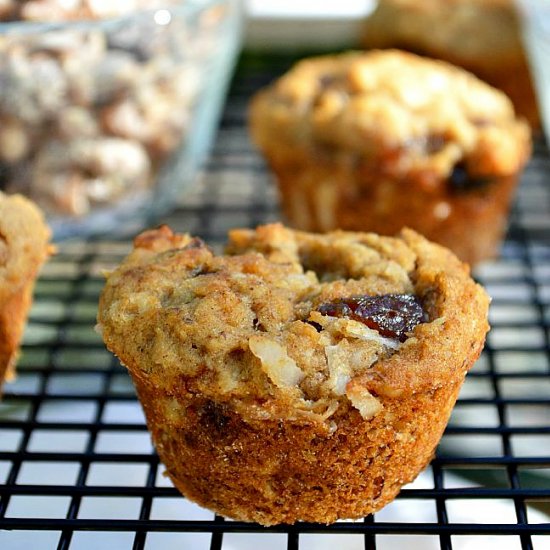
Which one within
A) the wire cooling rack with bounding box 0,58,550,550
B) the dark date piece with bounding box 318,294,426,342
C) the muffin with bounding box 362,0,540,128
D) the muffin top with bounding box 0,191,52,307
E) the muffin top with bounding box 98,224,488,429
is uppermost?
the dark date piece with bounding box 318,294,426,342

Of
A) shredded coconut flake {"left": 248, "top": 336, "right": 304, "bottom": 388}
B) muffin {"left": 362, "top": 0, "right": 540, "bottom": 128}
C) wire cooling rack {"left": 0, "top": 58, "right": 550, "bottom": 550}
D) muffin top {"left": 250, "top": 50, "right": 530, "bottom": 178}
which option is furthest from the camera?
muffin {"left": 362, "top": 0, "right": 540, "bottom": 128}

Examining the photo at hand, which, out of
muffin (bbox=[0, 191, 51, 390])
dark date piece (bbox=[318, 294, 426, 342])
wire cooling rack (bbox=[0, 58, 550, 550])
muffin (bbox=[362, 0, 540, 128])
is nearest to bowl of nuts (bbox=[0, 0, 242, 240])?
wire cooling rack (bbox=[0, 58, 550, 550])

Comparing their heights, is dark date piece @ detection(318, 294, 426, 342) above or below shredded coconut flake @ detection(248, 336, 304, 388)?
above

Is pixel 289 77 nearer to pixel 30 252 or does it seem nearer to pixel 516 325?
pixel 516 325

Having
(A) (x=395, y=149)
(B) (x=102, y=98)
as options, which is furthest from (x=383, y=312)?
(B) (x=102, y=98)

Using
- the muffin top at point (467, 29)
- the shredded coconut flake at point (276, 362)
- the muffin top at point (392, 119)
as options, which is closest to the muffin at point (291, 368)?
the shredded coconut flake at point (276, 362)

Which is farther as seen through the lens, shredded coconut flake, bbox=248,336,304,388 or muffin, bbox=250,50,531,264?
muffin, bbox=250,50,531,264

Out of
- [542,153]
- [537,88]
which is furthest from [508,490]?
[542,153]

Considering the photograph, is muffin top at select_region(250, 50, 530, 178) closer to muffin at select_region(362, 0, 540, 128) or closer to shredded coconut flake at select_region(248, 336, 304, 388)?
muffin at select_region(362, 0, 540, 128)
